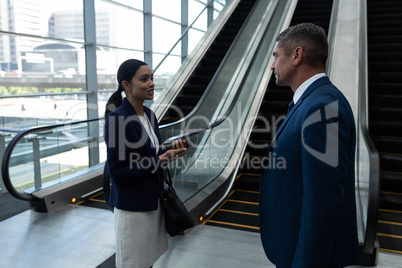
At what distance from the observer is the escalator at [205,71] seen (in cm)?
785

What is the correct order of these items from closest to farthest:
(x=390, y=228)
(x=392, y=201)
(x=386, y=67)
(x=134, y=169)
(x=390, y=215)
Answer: (x=134, y=169), (x=390, y=228), (x=390, y=215), (x=392, y=201), (x=386, y=67)

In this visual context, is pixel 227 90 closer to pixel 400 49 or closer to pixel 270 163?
pixel 400 49

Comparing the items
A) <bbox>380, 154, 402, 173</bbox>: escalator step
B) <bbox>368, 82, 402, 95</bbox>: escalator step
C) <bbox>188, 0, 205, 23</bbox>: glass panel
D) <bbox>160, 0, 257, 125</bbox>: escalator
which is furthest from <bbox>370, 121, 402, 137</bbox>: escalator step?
<bbox>188, 0, 205, 23</bbox>: glass panel

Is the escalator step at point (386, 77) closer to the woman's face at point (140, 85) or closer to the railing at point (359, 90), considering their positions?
the railing at point (359, 90)

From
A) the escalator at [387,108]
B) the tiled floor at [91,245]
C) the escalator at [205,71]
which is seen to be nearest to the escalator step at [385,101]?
the escalator at [387,108]

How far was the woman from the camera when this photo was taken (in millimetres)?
2084

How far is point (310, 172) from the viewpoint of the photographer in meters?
1.28

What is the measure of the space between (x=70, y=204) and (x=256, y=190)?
8.55 ft

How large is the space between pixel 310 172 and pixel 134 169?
111cm

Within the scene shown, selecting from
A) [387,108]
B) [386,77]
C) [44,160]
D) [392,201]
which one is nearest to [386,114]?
[387,108]

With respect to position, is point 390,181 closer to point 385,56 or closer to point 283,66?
point 385,56

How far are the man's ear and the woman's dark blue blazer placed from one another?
3.37 ft

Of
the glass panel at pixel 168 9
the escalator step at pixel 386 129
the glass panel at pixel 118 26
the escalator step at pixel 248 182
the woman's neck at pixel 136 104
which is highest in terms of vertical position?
the glass panel at pixel 168 9

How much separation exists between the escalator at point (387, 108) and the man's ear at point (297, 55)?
2817 millimetres
